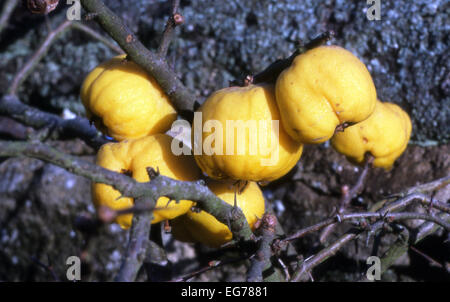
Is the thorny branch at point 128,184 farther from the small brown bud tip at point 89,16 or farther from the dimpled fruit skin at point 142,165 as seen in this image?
the small brown bud tip at point 89,16

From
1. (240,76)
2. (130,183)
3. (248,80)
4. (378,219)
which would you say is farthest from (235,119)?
(240,76)

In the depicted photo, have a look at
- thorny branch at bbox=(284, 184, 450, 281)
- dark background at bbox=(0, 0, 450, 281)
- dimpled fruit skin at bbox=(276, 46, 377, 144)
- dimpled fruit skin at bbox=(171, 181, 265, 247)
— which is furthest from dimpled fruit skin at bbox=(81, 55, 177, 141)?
dark background at bbox=(0, 0, 450, 281)

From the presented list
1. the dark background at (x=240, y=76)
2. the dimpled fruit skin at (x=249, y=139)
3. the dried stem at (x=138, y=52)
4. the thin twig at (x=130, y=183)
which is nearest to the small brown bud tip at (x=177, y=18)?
the dried stem at (x=138, y=52)

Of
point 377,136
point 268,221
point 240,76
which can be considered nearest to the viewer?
point 268,221

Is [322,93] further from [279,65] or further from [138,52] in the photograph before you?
[138,52]

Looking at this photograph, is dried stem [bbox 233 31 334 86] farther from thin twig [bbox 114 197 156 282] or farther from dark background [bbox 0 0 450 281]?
thin twig [bbox 114 197 156 282]
